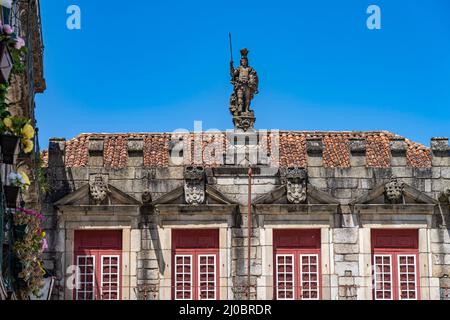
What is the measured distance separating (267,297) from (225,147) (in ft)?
13.1

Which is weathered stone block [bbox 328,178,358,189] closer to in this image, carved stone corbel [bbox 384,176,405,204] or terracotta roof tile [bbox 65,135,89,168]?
carved stone corbel [bbox 384,176,405,204]

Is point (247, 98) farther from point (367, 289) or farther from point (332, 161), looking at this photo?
point (367, 289)

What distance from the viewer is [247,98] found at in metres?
29.8

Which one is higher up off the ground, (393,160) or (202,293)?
(393,160)

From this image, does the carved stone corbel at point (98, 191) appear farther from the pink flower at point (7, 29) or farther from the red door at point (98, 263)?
the pink flower at point (7, 29)

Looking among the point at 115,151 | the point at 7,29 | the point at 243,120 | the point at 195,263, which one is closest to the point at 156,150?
the point at 115,151

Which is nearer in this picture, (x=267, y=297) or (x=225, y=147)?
(x=267, y=297)

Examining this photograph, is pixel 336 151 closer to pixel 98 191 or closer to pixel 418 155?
pixel 418 155

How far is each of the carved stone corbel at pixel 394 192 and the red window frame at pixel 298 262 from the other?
1645 mm

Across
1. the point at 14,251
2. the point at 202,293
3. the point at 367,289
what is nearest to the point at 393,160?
the point at 367,289

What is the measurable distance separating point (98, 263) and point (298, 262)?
418cm

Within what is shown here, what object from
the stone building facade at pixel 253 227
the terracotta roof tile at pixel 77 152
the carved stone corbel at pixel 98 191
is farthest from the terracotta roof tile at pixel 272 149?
the carved stone corbel at pixel 98 191

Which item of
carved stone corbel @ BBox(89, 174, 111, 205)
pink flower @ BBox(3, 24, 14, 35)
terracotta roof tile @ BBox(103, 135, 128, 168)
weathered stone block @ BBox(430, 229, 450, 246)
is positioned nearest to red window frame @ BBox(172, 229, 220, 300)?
carved stone corbel @ BBox(89, 174, 111, 205)

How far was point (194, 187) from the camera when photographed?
2839 centimetres
